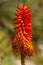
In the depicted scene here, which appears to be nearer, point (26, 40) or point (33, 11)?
point (26, 40)

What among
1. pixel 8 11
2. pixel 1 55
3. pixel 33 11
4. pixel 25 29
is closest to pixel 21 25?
pixel 25 29

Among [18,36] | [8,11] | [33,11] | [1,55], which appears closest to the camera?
[18,36]

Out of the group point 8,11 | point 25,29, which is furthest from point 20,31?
point 8,11

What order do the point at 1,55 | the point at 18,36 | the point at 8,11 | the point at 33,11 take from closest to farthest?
1. the point at 18,36
2. the point at 1,55
3. the point at 8,11
4. the point at 33,11

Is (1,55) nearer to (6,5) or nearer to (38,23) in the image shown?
(6,5)

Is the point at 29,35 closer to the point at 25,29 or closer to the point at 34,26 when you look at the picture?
the point at 25,29

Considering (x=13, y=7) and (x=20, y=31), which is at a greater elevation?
(x=13, y=7)
